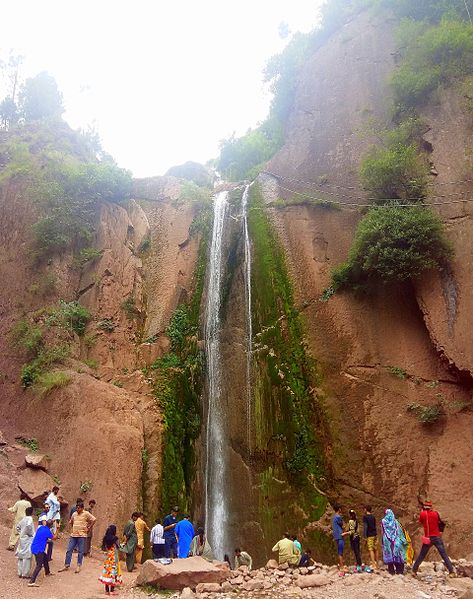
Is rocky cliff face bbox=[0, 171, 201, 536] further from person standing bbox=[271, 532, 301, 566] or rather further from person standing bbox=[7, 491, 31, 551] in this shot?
person standing bbox=[271, 532, 301, 566]

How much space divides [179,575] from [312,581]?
224 centimetres

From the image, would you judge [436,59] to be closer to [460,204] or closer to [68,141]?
[460,204]

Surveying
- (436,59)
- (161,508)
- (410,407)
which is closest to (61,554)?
(161,508)

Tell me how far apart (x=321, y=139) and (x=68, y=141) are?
48.7 feet

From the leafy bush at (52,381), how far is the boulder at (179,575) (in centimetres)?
790

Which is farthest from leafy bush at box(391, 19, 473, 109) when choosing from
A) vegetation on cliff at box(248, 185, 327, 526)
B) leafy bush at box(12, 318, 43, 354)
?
leafy bush at box(12, 318, 43, 354)

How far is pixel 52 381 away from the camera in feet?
48.7

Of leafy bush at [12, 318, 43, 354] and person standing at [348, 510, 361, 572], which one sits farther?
leafy bush at [12, 318, 43, 354]

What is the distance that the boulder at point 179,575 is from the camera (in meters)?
7.86

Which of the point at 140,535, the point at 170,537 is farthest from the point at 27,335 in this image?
the point at 170,537

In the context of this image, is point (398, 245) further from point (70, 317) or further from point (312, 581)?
point (70, 317)

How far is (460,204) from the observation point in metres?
14.4

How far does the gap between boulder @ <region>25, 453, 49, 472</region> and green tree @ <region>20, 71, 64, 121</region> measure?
85.1ft

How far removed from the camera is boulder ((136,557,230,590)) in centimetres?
786
